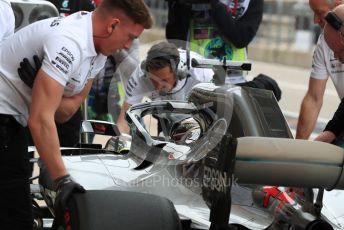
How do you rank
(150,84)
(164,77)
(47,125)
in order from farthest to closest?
(150,84)
(164,77)
(47,125)

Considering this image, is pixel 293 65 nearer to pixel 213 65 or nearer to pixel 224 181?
pixel 213 65

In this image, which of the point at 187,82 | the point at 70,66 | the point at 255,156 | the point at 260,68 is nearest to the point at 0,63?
the point at 70,66

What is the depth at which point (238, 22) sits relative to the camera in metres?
7.02

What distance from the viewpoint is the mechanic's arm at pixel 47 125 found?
3816mm

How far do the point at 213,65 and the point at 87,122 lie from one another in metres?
0.94

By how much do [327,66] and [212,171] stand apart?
276 centimetres

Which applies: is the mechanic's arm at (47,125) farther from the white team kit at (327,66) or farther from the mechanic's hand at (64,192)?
the white team kit at (327,66)

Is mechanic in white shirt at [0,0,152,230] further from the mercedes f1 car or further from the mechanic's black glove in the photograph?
the mercedes f1 car

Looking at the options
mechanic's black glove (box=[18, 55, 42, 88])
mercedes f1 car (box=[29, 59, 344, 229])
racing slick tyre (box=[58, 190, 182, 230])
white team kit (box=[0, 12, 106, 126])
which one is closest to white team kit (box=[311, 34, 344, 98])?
mercedes f1 car (box=[29, 59, 344, 229])

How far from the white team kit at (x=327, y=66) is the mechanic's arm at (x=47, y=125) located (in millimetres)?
2742

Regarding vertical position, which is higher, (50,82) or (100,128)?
(50,82)

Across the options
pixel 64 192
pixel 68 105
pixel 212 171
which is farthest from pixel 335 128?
pixel 64 192

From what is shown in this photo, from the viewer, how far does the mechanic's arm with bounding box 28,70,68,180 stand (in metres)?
3.82

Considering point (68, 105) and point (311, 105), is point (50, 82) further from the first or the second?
point (311, 105)
